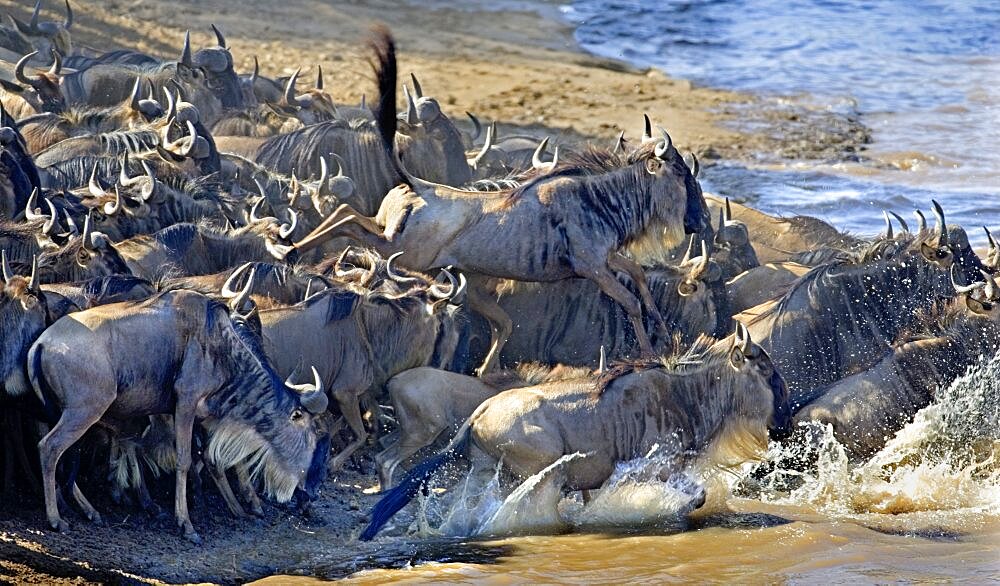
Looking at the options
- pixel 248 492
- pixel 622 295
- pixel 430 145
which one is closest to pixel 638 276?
pixel 622 295

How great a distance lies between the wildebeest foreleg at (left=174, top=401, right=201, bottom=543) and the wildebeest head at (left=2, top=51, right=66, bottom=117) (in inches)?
202

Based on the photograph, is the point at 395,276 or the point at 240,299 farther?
the point at 395,276

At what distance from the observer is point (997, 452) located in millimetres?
7457

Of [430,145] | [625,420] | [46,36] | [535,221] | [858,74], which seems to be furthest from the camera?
[858,74]

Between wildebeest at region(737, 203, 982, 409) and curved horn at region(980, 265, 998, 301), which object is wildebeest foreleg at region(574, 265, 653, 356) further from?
curved horn at region(980, 265, 998, 301)

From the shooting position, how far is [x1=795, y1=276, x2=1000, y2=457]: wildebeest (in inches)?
288

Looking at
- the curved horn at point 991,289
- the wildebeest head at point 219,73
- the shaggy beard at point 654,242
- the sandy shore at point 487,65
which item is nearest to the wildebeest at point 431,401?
the shaggy beard at point 654,242

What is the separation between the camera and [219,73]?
11.4 meters

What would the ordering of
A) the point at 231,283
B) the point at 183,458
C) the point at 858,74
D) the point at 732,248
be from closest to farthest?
the point at 183,458, the point at 231,283, the point at 732,248, the point at 858,74

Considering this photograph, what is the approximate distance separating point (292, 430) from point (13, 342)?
3.83 ft

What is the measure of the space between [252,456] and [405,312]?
4.09 ft

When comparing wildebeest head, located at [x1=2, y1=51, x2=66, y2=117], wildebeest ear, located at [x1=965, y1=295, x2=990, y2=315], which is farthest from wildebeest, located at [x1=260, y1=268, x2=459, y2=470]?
wildebeest head, located at [x1=2, y1=51, x2=66, y2=117]

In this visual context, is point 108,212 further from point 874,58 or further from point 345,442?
point 874,58

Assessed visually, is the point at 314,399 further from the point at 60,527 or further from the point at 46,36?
the point at 46,36
